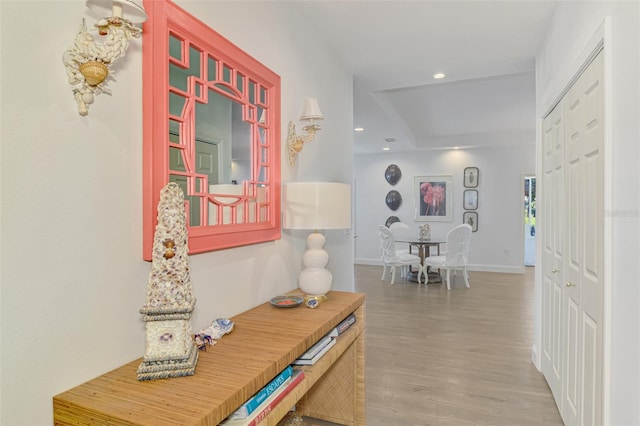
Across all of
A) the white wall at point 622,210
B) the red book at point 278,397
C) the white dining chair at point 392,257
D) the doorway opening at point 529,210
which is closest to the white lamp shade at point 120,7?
the red book at point 278,397

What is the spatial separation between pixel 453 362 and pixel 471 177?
566cm

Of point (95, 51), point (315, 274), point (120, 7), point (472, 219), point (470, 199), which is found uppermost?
point (120, 7)

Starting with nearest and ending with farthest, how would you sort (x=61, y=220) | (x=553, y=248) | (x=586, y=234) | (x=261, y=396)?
(x=61, y=220) → (x=261, y=396) → (x=586, y=234) → (x=553, y=248)

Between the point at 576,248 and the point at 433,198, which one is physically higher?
the point at 433,198

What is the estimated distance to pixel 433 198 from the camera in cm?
837

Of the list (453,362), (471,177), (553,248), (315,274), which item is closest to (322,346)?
A: (315,274)

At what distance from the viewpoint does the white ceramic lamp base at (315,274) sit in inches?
80.9

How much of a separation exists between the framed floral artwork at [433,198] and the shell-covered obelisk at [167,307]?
7.74 meters

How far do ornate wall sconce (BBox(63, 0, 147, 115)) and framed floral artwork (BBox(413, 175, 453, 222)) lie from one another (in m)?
7.86

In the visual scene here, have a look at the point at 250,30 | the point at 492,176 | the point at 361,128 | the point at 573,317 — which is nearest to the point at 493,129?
the point at 492,176

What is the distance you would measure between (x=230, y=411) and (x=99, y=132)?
933mm

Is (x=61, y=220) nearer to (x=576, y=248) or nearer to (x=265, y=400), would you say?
(x=265, y=400)

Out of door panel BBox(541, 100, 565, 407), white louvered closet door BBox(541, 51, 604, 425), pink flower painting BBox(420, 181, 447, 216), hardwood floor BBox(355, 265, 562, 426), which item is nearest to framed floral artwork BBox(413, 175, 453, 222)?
pink flower painting BBox(420, 181, 447, 216)

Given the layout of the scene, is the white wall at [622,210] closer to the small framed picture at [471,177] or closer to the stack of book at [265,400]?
the stack of book at [265,400]
